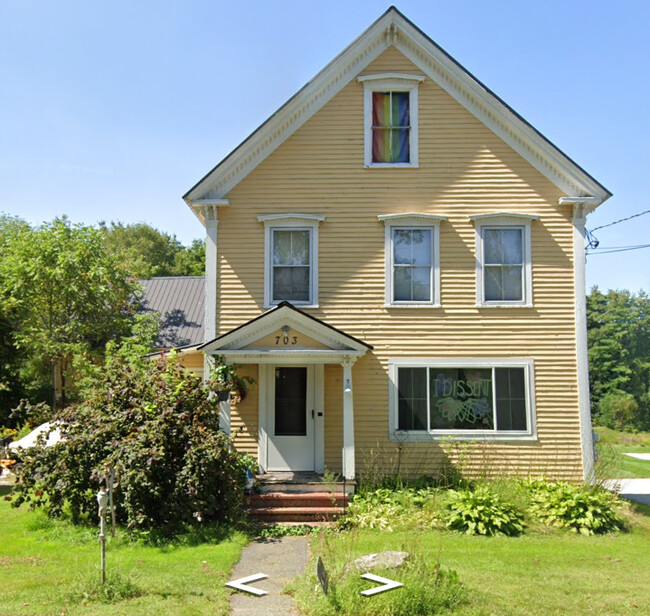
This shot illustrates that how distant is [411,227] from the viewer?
12.8 meters

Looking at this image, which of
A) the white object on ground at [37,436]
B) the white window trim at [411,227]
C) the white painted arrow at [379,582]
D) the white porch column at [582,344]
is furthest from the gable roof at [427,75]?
the white painted arrow at [379,582]

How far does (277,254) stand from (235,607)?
758cm

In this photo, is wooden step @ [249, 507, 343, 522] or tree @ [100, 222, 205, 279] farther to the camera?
tree @ [100, 222, 205, 279]

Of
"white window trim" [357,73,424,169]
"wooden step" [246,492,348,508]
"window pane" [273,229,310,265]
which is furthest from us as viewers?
"white window trim" [357,73,424,169]

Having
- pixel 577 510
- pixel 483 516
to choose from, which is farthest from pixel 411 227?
pixel 577 510

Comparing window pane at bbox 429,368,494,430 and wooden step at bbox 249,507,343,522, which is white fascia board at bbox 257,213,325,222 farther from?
wooden step at bbox 249,507,343,522

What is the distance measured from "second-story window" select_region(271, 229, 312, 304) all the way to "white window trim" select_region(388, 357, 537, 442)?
2.30 metres

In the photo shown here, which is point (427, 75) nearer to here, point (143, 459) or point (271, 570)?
point (143, 459)

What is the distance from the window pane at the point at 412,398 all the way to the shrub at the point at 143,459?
3482 millimetres

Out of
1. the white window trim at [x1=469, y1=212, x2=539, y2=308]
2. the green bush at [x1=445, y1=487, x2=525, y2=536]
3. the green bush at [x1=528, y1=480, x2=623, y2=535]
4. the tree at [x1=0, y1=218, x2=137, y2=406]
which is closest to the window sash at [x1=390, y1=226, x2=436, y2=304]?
the white window trim at [x1=469, y1=212, x2=539, y2=308]

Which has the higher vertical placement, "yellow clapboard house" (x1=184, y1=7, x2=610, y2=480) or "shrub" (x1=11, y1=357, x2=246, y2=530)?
"yellow clapboard house" (x1=184, y1=7, x2=610, y2=480)

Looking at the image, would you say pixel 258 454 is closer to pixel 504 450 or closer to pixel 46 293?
pixel 504 450

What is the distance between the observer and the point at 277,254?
42.3 ft

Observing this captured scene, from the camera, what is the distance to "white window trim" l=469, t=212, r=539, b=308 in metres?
12.6
